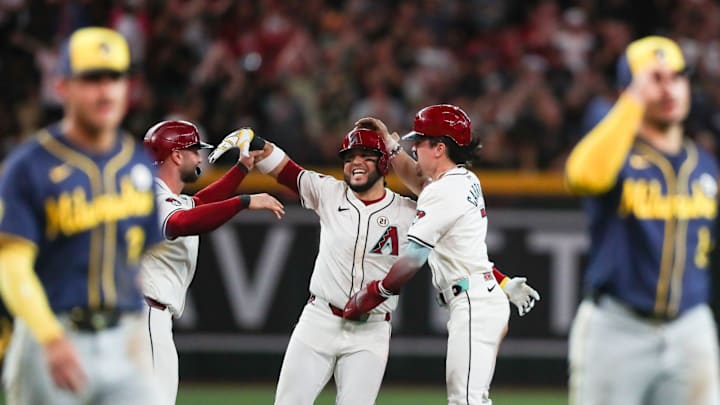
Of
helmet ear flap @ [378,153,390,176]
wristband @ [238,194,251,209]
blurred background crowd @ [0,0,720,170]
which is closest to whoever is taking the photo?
wristband @ [238,194,251,209]

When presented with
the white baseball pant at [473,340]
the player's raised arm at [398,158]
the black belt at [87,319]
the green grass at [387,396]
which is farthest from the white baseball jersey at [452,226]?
the green grass at [387,396]

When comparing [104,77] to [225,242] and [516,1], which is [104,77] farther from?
[516,1]

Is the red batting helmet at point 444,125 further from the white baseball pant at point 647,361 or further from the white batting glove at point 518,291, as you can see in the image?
the white baseball pant at point 647,361

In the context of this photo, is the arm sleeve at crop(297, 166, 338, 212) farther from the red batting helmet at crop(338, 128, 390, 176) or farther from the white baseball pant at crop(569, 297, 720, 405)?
the white baseball pant at crop(569, 297, 720, 405)

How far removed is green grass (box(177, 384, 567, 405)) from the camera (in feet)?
37.6

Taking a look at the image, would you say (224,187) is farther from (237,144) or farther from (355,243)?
(355,243)

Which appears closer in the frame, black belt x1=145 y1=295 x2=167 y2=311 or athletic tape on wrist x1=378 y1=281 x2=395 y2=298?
athletic tape on wrist x1=378 y1=281 x2=395 y2=298

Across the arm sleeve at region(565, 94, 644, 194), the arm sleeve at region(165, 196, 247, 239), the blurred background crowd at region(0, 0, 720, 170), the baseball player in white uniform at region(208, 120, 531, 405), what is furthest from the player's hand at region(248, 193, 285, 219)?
the blurred background crowd at region(0, 0, 720, 170)

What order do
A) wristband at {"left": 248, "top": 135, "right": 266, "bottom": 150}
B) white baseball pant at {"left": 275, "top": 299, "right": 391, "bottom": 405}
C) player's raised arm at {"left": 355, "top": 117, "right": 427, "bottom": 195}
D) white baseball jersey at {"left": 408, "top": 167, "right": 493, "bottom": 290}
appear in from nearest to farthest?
white baseball jersey at {"left": 408, "top": 167, "right": 493, "bottom": 290} → white baseball pant at {"left": 275, "top": 299, "right": 391, "bottom": 405} → player's raised arm at {"left": 355, "top": 117, "right": 427, "bottom": 195} → wristband at {"left": 248, "top": 135, "right": 266, "bottom": 150}

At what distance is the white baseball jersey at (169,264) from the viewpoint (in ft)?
24.7

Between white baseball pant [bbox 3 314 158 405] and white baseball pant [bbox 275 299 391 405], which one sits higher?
white baseball pant [bbox 3 314 158 405]

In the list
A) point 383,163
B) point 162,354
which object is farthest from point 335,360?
point 383,163

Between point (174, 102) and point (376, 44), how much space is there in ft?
8.17

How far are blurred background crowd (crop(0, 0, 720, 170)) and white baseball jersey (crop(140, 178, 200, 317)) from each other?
5222mm
